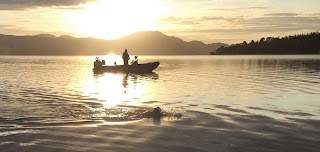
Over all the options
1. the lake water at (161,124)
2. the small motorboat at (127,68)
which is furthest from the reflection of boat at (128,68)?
the lake water at (161,124)

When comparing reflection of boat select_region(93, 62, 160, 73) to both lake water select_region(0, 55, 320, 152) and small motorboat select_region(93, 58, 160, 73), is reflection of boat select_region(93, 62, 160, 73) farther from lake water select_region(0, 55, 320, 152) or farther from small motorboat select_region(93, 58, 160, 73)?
lake water select_region(0, 55, 320, 152)

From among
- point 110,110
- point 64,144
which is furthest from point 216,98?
point 64,144

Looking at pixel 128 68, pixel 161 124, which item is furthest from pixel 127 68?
pixel 161 124

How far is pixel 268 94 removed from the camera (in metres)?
25.0

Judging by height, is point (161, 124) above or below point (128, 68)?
below

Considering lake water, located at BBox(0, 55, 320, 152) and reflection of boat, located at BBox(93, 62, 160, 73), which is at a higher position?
reflection of boat, located at BBox(93, 62, 160, 73)

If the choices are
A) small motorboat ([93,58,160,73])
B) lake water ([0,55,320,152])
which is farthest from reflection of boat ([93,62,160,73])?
lake water ([0,55,320,152])

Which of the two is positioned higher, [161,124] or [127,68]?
[127,68]

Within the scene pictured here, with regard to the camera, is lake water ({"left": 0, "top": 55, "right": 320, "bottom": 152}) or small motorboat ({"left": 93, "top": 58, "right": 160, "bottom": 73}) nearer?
lake water ({"left": 0, "top": 55, "right": 320, "bottom": 152})

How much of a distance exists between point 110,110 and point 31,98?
7.41 m

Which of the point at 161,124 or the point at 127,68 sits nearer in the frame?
the point at 161,124

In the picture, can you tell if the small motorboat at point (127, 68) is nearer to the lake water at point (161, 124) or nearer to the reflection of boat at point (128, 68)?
the reflection of boat at point (128, 68)

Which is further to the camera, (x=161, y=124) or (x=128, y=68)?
(x=128, y=68)

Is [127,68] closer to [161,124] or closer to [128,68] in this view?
[128,68]
